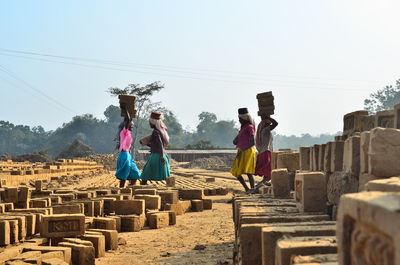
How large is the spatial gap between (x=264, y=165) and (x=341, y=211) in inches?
327

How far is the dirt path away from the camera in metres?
5.63

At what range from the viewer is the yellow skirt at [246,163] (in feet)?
34.1

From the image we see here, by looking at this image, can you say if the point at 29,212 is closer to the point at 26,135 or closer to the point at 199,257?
the point at 199,257

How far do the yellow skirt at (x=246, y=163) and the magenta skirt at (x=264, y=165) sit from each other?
21 centimetres

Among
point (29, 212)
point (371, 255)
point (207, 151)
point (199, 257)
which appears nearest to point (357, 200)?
point (371, 255)

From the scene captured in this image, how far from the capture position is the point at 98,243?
5.98 m

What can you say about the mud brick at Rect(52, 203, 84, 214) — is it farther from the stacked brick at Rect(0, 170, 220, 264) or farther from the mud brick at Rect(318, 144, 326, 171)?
the mud brick at Rect(318, 144, 326, 171)

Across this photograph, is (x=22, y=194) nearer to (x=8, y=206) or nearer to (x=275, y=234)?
(x=8, y=206)

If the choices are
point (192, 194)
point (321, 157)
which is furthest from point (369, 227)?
point (192, 194)

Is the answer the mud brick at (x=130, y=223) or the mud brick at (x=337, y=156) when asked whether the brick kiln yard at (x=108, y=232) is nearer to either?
the mud brick at (x=130, y=223)

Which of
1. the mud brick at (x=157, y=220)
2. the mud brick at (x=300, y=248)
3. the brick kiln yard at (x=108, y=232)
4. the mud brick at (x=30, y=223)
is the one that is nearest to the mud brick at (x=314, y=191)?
the mud brick at (x=300, y=248)

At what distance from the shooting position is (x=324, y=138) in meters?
196

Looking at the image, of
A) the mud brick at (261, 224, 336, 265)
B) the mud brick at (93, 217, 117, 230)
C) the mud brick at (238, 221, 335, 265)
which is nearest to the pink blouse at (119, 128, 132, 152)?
the mud brick at (93, 217, 117, 230)

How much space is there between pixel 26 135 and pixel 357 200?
4423 inches
